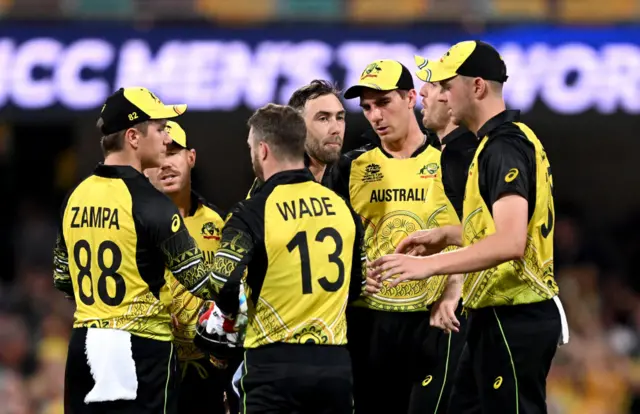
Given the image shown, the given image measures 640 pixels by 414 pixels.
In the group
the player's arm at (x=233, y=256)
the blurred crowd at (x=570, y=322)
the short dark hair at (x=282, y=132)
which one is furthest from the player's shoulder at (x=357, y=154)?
the blurred crowd at (x=570, y=322)

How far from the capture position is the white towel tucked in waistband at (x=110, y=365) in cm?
625

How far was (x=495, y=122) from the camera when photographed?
6160mm

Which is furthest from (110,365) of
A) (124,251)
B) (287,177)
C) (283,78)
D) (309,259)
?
(283,78)

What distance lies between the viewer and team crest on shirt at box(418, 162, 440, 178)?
708cm

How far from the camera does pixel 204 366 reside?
293 inches

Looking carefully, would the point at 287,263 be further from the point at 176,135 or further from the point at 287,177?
the point at 176,135

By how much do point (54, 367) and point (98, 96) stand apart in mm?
2603

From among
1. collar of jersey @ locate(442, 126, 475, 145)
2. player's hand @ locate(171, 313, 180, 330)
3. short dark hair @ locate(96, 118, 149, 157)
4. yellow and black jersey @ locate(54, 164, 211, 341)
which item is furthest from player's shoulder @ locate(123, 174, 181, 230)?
collar of jersey @ locate(442, 126, 475, 145)

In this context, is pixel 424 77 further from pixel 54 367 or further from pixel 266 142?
pixel 54 367

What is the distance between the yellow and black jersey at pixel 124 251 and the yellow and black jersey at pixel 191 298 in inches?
33.0

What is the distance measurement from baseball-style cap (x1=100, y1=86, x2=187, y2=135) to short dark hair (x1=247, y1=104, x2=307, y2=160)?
757 mm

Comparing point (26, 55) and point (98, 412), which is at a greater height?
point (26, 55)

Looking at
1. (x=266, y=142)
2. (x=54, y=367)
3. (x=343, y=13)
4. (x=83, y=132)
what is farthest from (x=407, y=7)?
(x=266, y=142)

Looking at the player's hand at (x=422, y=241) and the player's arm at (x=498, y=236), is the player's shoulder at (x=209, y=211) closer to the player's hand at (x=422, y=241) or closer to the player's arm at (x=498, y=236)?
the player's hand at (x=422, y=241)
